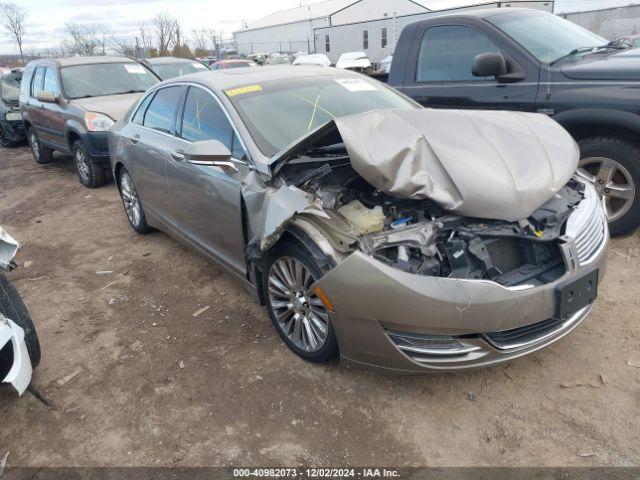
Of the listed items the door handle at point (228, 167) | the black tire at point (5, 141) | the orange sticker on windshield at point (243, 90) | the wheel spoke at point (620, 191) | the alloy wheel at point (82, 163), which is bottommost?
the black tire at point (5, 141)

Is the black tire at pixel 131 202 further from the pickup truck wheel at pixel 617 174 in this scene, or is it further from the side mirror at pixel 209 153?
the pickup truck wheel at pixel 617 174

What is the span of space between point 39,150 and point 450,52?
26.2 feet

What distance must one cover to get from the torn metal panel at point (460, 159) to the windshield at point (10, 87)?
1130cm

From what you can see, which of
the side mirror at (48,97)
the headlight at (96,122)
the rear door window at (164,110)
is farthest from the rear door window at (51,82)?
the rear door window at (164,110)

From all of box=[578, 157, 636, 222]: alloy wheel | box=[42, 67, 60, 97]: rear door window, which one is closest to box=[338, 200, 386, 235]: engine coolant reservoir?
box=[578, 157, 636, 222]: alloy wheel

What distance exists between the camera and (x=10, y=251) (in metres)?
2.94

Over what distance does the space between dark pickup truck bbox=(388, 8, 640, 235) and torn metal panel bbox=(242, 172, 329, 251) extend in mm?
2537

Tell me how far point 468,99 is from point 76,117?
18.4ft

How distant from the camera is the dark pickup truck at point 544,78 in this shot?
4.05 m

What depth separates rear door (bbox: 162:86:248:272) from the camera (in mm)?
3287

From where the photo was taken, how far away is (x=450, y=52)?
193 inches

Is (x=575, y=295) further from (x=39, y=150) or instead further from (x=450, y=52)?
(x=39, y=150)

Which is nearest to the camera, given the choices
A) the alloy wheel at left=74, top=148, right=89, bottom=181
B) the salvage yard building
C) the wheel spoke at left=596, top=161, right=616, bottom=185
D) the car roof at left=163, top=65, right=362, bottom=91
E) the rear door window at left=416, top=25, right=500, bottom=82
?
the car roof at left=163, top=65, right=362, bottom=91

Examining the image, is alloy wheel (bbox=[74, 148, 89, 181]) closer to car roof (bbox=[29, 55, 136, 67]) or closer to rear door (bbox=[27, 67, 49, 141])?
rear door (bbox=[27, 67, 49, 141])
